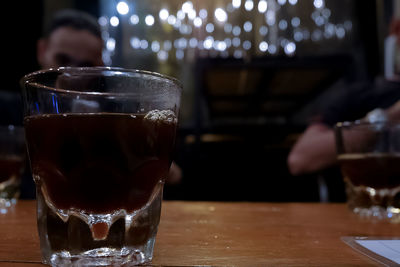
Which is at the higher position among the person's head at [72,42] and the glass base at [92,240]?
the person's head at [72,42]

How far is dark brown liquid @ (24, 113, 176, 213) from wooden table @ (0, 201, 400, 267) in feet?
0.25

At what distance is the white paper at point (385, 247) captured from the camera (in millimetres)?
394

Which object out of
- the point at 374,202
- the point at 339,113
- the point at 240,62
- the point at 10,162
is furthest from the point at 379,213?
the point at 240,62

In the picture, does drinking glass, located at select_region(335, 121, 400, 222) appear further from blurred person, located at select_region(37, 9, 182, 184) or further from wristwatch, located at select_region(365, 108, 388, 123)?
blurred person, located at select_region(37, 9, 182, 184)

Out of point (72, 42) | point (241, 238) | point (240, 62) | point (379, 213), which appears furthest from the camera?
point (240, 62)

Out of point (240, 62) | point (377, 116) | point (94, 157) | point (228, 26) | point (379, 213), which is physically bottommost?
point (379, 213)

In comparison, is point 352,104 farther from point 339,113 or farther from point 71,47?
point 71,47

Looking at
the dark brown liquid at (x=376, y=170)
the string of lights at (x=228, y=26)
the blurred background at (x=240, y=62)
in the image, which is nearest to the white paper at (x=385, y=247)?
the dark brown liquid at (x=376, y=170)

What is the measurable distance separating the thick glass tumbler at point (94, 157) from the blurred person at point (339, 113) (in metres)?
1.79

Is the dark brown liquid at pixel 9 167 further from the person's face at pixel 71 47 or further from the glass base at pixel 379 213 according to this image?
the person's face at pixel 71 47

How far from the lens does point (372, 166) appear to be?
847 millimetres

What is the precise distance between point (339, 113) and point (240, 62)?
0.80 metres

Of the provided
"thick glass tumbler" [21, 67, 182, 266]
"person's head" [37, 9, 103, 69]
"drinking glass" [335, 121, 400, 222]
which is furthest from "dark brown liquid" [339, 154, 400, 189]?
"person's head" [37, 9, 103, 69]

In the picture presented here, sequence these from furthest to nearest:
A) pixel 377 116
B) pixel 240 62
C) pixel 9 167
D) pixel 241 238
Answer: pixel 240 62, pixel 377 116, pixel 9 167, pixel 241 238
